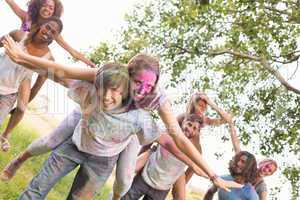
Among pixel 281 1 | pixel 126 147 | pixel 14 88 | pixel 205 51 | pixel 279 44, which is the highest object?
pixel 281 1

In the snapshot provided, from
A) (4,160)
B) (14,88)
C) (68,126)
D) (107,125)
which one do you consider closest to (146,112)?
(107,125)

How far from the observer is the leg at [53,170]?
3973 mm

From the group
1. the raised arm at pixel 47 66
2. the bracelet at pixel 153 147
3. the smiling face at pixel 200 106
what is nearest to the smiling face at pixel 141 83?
the raised arm at pixel 47 66

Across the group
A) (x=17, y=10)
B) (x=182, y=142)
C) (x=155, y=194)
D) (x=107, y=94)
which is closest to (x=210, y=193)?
(x=155, y=194)

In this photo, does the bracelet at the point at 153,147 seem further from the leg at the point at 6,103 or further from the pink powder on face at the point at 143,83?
the pink powder on face at the point at 143,83

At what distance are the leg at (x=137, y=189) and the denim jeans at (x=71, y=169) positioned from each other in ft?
3.52

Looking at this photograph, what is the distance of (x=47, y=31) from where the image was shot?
5.28 meters

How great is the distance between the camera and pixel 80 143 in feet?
13.1

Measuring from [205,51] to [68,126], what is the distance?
7.07 m

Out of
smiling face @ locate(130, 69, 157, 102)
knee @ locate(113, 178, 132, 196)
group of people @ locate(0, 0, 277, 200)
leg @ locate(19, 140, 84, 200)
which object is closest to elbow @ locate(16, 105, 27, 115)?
A: group of people @ locate(0, 0, 277, 200)

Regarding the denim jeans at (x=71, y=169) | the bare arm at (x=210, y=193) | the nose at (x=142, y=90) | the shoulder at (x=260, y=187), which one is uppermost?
the nose at (x=142, y=90)

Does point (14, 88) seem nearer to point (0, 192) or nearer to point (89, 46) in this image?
point (0, 192)

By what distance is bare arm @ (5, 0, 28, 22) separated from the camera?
5.62 metres

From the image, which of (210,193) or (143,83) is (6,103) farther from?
(210,193)
